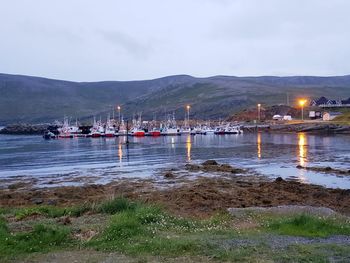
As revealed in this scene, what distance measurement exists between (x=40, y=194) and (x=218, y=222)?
15.1 metres

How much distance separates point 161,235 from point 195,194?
1200 centimetres

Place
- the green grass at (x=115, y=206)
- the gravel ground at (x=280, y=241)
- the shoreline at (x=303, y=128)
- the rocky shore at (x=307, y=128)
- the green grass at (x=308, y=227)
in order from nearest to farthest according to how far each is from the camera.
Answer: the gravel ground at (x=280, y=241)
the green grass at (x=308, y=227)
the green grass at (x=115, y=206)
the rocky shore at (x=307, y=128)
the shoreline at (x=303, y=128)

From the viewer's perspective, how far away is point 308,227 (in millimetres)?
14625

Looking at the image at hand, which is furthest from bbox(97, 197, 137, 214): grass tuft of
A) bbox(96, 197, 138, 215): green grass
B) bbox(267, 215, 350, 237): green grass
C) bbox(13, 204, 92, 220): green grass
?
bbox(267, 215, 350, 237): green grass

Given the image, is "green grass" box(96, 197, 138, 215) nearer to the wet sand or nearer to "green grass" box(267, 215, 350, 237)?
the wet sand

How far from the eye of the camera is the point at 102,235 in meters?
13.0

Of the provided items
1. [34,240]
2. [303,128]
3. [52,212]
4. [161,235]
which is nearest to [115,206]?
[52,212]

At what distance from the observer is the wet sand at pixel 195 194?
74.8ft

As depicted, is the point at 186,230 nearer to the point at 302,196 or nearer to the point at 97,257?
the point at 97,257

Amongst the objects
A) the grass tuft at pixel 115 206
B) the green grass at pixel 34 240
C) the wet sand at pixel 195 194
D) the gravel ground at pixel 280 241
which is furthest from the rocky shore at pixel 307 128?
the green grass at pixel 34 240

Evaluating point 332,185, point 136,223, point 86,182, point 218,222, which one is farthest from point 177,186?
point 136,223

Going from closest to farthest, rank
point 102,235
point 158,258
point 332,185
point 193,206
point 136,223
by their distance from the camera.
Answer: point 158,258 → point 102,235 → point 136,223 → point 193,206 → point 332,185

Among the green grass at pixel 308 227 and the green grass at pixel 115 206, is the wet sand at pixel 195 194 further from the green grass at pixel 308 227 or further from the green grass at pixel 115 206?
the green grass at pixel 308 227

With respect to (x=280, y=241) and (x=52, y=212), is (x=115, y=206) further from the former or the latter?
(x=280, y=241)
